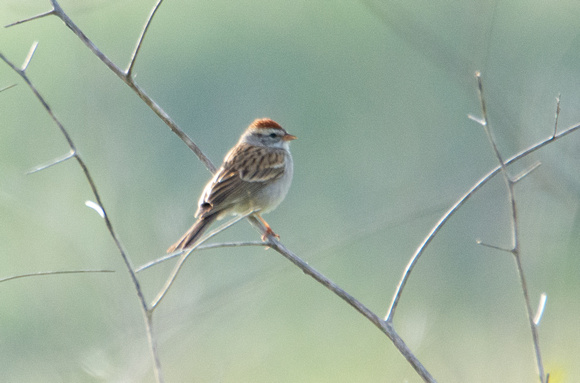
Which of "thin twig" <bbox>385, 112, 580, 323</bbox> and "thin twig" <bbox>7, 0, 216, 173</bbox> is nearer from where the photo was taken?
"thin twig" <bbox>385, 112, 580, 323</bbox>

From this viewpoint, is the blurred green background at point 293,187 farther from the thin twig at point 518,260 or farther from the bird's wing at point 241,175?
the thin twig at point 518,260

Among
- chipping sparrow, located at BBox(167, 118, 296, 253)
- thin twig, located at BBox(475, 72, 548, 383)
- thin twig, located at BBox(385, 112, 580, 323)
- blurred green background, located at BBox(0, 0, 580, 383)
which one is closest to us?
thin twig, located at BBox(475, 72, 548, 383)

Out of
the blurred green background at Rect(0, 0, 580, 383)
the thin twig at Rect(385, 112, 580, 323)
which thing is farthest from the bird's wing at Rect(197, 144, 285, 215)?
the thin twig at Rect(385, 112, 580, 323)

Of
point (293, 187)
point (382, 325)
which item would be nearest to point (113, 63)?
point (382, 325)

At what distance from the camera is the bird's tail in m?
4.54

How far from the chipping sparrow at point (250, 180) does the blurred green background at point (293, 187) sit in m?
0.25

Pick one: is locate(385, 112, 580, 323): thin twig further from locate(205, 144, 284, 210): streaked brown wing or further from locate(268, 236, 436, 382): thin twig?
locate(205, 144, 284, 210): streaked brown wing

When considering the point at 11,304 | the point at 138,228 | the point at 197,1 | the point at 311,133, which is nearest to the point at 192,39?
the point at 197,1

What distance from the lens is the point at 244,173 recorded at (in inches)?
211

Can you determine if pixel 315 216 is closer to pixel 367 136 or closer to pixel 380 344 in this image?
pixel 380 344

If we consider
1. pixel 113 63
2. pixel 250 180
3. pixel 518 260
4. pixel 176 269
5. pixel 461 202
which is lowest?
pixel 518 260

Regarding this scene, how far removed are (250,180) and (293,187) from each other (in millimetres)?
10791

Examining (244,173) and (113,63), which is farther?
(244,173)

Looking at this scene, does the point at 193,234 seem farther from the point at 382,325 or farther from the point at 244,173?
the point at 382,325
